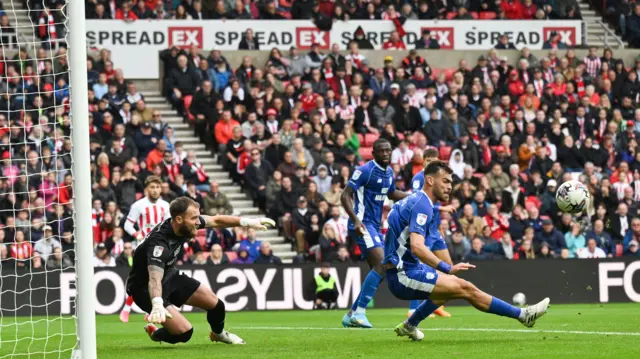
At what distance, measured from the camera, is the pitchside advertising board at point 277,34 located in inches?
1033

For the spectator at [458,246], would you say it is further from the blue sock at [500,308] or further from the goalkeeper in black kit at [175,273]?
the blue sock at [500,308]

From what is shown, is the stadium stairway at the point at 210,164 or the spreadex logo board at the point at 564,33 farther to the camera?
the spreadex logo board at the point at 564,33

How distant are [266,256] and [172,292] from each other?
32.3 ft

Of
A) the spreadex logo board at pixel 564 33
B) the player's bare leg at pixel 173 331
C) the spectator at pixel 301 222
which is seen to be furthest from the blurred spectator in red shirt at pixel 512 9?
the player's bare leg at pixel 173 331

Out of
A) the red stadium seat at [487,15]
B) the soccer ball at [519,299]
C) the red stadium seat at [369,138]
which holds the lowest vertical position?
the soccer ball at [519,299]

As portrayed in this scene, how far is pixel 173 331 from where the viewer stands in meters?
11.1

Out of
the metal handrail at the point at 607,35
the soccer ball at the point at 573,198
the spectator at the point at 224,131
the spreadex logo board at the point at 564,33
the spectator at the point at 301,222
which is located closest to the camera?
the soccer ball at the point at 573,198

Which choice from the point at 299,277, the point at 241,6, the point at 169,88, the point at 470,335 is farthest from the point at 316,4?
the point at 470,335

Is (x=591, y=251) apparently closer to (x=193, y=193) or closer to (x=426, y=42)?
(x=193, y=193)

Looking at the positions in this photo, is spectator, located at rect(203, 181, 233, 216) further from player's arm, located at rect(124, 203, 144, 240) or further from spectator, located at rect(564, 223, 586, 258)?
spectator, located at rect(564, 223, 586, 258)

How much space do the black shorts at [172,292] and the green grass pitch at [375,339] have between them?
432mm

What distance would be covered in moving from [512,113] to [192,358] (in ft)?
56.6

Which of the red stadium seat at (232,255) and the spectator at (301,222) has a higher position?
the spectator at (301,222)

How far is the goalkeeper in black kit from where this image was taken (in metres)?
10.8
